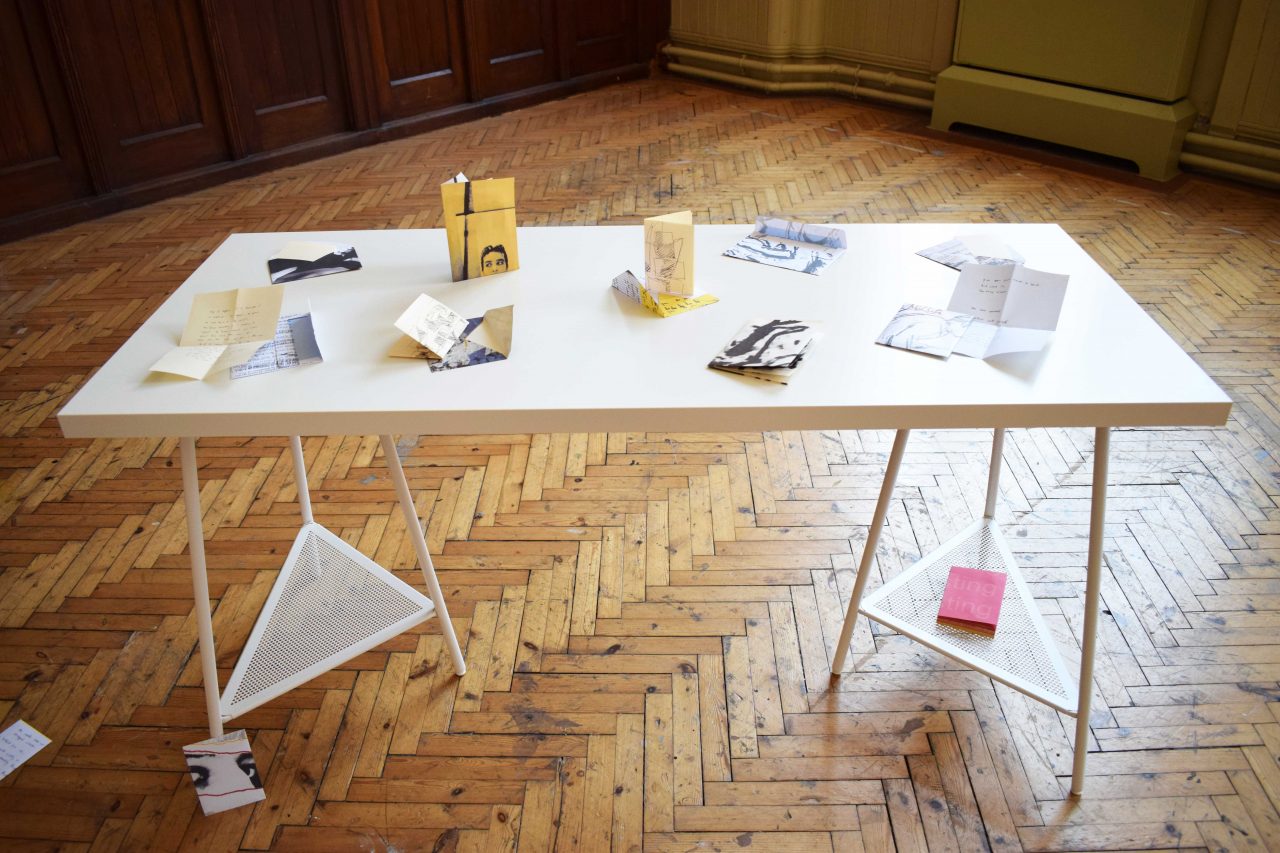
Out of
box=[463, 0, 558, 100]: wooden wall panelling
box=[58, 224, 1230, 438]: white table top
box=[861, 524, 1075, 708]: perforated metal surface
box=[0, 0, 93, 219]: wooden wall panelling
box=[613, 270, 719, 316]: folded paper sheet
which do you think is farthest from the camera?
box=[463, 0, 558, 100]: wooden wall panelling

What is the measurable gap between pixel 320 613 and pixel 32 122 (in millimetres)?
3455

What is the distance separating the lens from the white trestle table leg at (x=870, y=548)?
210cm

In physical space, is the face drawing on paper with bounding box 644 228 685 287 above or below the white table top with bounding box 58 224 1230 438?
above

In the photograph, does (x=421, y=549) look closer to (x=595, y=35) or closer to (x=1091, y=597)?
A: (x=1091, y=597)

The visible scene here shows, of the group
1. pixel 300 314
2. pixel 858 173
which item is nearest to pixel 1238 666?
pixel 300 314

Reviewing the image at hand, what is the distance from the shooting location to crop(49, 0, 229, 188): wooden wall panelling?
4672 mm

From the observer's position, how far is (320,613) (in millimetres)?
2451

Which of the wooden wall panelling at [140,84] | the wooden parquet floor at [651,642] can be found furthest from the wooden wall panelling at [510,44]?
the wooden parquet floor at [651,642]

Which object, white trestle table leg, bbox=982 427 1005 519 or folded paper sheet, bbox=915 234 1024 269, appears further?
white trestle table leg, bbox=982 427 1005 519

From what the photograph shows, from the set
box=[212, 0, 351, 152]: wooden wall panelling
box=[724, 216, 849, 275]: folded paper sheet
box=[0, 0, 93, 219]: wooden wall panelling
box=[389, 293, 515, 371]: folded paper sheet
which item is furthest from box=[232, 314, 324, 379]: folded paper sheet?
box=[212, 0, 351, 152]: wooden wall panelling

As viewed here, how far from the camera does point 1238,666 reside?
234cm

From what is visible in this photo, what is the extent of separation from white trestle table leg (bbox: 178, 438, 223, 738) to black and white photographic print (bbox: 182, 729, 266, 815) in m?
0.09

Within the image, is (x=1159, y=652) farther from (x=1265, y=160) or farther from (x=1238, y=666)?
(x=1265, y=160)

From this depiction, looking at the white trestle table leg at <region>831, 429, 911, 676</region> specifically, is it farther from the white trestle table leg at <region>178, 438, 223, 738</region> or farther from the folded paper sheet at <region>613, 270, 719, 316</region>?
the white trestle table leg at <region>178, 438, 223, 738</region>
